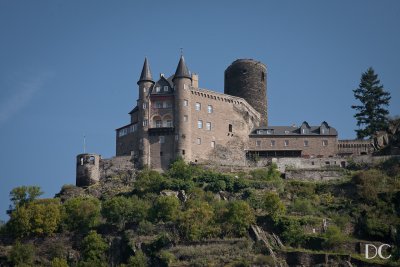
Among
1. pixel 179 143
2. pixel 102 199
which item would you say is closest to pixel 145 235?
pixel 102 199

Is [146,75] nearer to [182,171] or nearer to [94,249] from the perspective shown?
[182,171]

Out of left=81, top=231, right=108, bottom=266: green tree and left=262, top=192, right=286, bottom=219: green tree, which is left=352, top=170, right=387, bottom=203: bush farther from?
left=81, top=231, right=108, bottom=266: green tree

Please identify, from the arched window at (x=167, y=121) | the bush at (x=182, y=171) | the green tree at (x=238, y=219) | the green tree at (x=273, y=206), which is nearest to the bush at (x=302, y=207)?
the green tree at (x=273, y=206)

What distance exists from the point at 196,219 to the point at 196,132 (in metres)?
19.4

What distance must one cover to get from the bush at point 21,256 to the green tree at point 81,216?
4216 millimetres

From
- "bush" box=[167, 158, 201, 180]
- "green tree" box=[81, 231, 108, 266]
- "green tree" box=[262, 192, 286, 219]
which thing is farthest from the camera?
"bush" box=[167, 158, 201, 180]

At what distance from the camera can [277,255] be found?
7562 centimetres

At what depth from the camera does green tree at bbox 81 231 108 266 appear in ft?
258

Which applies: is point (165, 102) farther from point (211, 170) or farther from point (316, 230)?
point (316, 230)

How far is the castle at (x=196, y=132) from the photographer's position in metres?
95.8

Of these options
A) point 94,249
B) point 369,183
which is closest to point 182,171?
point 94,249

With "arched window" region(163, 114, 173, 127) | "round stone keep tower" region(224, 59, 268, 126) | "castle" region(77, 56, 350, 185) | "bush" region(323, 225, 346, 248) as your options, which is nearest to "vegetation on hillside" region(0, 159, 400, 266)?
"bush" region(323, 225, 346, 248)

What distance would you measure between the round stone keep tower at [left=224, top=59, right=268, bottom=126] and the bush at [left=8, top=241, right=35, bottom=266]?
3686 centimetres

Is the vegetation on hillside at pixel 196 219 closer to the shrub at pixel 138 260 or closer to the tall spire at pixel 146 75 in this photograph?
the shrub at pixel 138 260
